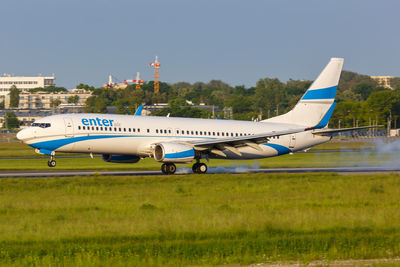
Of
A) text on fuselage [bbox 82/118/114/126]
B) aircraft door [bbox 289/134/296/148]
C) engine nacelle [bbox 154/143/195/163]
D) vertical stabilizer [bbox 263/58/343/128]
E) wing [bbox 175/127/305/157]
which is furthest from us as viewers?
vertical stabilizer [bbox 263/58/343/128]

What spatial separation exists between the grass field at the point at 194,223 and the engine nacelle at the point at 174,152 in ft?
28.5

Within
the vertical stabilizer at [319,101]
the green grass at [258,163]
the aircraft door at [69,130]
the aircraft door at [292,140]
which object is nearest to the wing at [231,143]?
the aircraft door at [292,140]

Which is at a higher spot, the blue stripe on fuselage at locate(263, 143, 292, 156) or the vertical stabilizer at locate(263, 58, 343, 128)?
the vertical stabilizer at locate(263, 58, 343, 128)

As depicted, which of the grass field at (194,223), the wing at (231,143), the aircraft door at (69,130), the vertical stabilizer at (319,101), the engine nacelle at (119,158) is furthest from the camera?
the vertical stabilizer at (319,101)

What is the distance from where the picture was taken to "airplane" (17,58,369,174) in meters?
→ 43.8

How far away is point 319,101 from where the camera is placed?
173 feet

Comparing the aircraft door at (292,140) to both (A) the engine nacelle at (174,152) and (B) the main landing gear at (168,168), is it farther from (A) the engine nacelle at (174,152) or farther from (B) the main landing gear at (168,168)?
(B) the main landing gear at (168,168)

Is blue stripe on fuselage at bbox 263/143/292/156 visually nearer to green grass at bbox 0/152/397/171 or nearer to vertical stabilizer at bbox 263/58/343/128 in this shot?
vertical stabilizer at bbox 263/58/343/128

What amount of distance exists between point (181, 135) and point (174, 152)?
3346mm

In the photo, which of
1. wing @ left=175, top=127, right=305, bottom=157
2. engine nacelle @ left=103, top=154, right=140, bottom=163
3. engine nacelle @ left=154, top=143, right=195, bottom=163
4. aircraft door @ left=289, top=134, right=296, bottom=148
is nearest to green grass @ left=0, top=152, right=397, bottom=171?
aircraft door @ left=289, top=134, right=296, bottom=148

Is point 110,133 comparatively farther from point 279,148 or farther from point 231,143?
point 279,148

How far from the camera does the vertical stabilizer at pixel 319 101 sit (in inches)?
2067

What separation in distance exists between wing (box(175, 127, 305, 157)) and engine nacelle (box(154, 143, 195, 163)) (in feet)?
3.83

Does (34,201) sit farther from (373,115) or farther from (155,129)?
(373,115)
